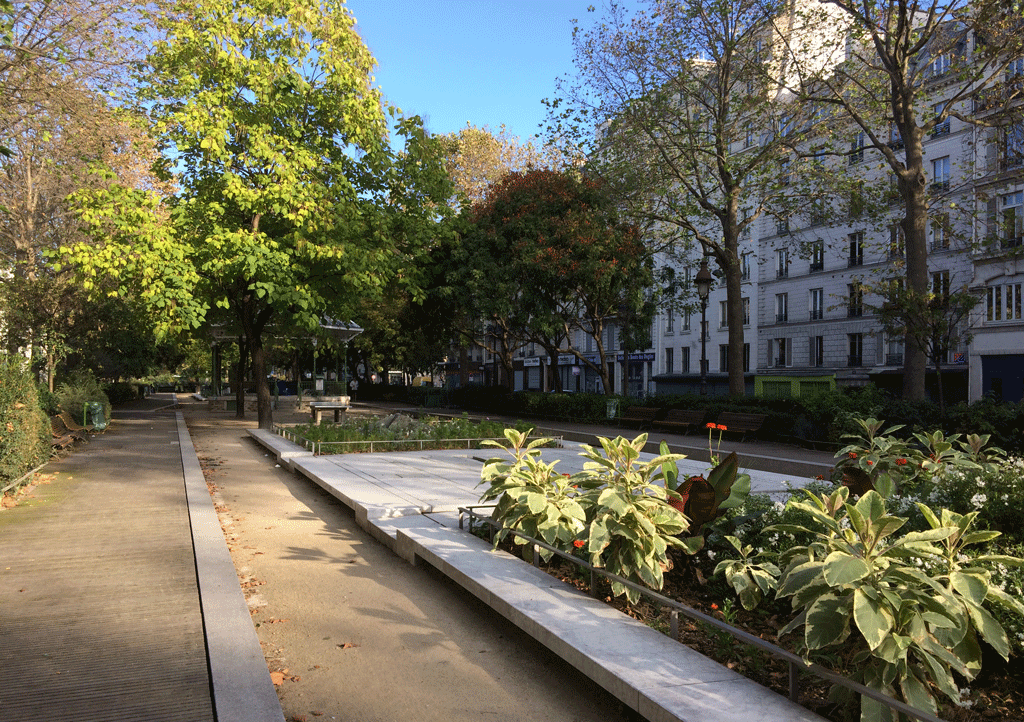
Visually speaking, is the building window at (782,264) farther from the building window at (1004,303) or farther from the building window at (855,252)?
the building window at (1004,303)

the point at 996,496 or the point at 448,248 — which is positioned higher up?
the point at 448,248

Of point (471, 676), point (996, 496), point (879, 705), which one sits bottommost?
point (471, 676)

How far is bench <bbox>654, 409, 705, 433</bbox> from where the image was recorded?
21219 millimetres

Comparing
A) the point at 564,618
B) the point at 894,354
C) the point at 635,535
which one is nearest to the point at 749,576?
the point at 635,535

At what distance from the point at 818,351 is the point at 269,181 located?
3075cm

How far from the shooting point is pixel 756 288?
142 ft

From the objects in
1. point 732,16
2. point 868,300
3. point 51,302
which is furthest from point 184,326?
point 868,300

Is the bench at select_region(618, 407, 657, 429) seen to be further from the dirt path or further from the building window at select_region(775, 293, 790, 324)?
the building window at select_region(775, 293, 790, 324)

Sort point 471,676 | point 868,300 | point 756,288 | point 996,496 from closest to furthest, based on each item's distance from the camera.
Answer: point 471,676 → point 996,496 → point 868,300 → point 756,288

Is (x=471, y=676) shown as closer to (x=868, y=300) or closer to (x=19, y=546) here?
(x=19, y=546)

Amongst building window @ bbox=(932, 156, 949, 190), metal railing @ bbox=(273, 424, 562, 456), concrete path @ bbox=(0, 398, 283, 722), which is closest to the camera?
concrete path @ bbox=(0, 398, 283, 722)

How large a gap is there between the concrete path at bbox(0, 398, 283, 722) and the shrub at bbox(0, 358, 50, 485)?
1.96 ft

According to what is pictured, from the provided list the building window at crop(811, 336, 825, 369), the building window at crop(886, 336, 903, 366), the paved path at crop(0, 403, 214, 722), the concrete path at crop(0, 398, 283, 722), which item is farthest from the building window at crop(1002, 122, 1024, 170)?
the paved path at crop(0, 403, 214, 722)

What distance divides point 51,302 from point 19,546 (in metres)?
15.9
